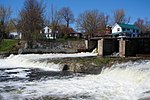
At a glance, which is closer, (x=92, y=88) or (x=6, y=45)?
(x=92, y=88)

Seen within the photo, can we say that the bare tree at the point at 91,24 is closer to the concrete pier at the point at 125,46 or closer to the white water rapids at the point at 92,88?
the concrete pier at the point at 125,46

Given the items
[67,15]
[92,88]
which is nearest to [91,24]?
[67,15]

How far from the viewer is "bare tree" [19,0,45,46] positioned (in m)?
48.2

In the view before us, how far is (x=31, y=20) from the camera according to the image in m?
51.7

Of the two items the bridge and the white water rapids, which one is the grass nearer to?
the bridge

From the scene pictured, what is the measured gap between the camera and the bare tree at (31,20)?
4822cm

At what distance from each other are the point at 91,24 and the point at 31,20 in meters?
24.6

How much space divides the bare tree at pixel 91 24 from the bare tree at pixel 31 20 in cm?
1948

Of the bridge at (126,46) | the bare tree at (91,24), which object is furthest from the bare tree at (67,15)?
the bridge at (126,46)

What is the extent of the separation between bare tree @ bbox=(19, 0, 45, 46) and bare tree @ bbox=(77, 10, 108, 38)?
19.5 meters

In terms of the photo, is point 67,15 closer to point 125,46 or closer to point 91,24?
point 91,24

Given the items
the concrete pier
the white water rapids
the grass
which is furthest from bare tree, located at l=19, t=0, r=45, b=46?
the white water rapids

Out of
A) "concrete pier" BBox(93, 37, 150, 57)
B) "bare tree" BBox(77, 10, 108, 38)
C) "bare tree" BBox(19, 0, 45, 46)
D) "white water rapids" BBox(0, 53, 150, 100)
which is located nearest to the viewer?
"white water rapids" BBox(0, 53, 150, 100)

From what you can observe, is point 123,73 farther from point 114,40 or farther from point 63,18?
point 63,18
